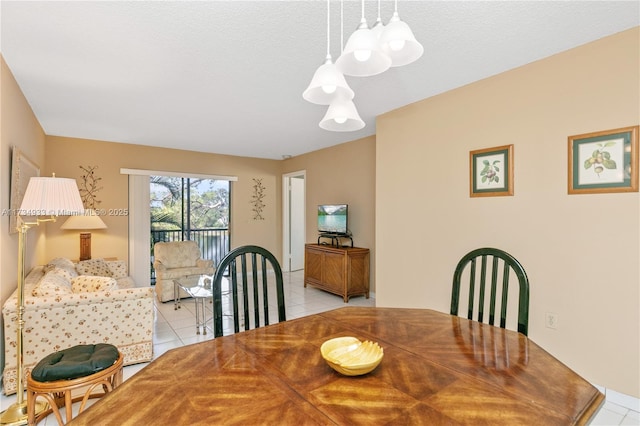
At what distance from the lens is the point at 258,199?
664 centimetres

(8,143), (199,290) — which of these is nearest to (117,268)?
(199,290)

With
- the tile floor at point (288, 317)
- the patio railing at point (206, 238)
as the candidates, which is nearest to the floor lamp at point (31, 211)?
the tile floor at point (288, 317)

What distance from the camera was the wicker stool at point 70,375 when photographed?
5.56 feet

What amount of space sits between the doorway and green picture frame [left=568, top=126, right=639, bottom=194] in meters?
4.96

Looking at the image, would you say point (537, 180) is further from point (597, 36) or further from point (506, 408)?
point (506, 408)

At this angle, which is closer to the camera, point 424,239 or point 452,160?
point 452,160

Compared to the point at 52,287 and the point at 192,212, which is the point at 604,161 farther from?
the point at 192,212

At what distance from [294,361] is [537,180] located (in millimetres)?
2334

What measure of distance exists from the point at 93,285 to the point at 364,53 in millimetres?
2801

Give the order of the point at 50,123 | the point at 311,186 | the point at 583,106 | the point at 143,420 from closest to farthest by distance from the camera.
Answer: the point at 143,420 < the point at 583,106 < the point at 50,123 < the point at 311,186

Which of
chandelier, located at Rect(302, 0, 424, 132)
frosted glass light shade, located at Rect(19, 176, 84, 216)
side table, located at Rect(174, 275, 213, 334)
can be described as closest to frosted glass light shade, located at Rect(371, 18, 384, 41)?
chandelier, located at Rect(302, 0, 424, 132)

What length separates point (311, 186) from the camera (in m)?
6.21

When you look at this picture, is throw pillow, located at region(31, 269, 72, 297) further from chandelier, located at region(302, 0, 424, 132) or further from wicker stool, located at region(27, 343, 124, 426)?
chandelier, located at region(302, 0, 424, 132)

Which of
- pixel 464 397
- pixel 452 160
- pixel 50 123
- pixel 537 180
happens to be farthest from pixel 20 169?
pixel 537 180
